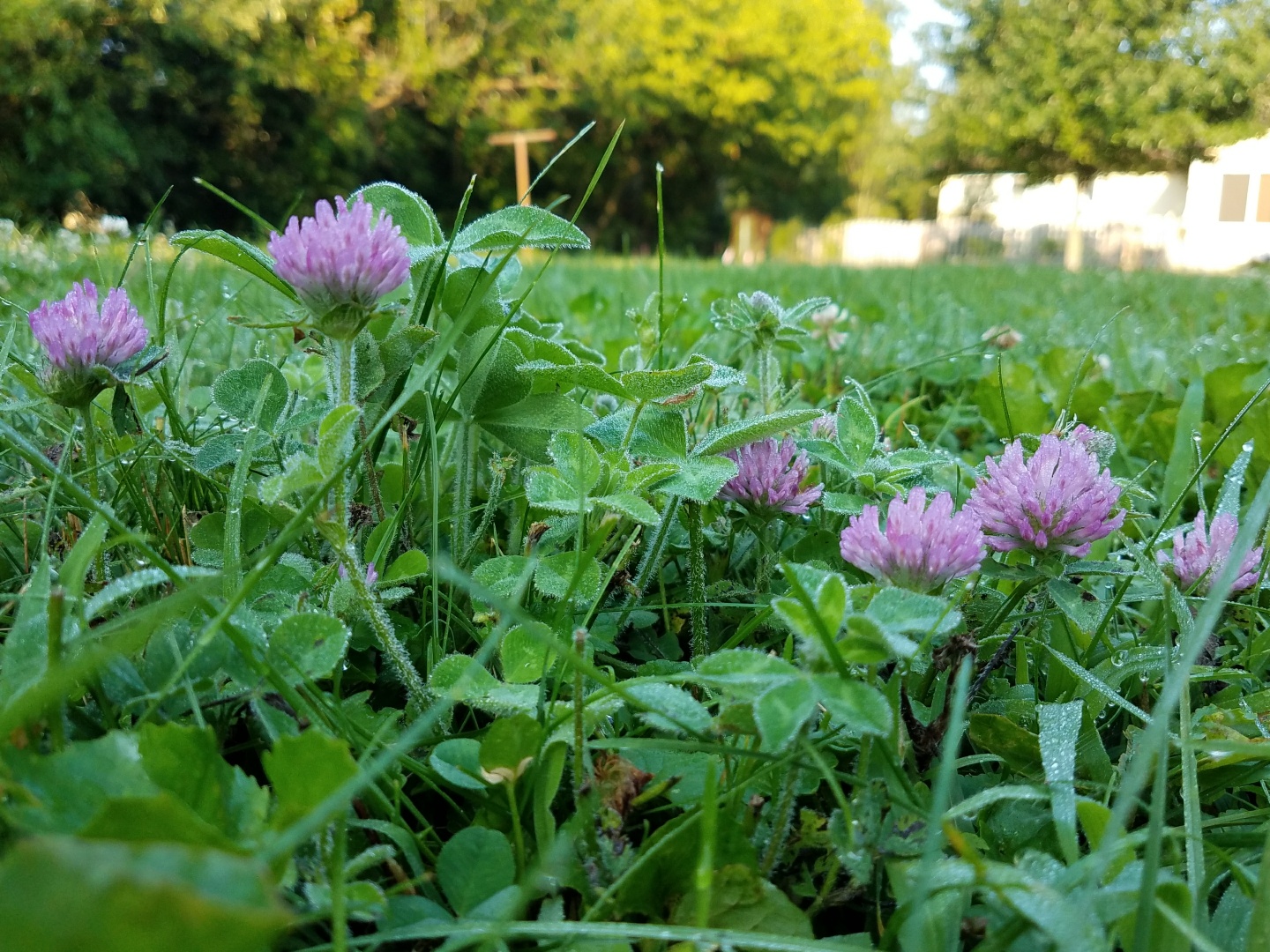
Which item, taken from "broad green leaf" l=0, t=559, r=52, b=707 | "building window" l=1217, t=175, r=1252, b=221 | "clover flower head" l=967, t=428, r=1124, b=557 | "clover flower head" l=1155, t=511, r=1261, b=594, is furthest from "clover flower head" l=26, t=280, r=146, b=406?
"building window" l=1217, t=175, r=1252, b=221

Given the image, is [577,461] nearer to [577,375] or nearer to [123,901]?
[577,375]

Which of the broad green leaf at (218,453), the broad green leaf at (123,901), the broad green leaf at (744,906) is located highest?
the broad green leaf at (218,453)

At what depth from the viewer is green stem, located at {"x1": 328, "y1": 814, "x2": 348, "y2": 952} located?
0.31 meters

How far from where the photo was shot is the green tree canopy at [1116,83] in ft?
61.0

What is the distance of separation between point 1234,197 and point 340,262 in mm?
24086

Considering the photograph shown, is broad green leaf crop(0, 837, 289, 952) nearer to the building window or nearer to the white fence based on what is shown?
the white fence

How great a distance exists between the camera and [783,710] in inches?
15.3

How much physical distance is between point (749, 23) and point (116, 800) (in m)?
20.7

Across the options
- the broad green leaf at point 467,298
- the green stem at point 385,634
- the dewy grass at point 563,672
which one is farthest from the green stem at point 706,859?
the broad green leaf at point 467,298

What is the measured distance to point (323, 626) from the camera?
1.45 ft

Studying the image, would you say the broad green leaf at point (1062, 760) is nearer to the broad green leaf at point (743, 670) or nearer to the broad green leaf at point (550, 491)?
the broad green leaf at point (743, 670)

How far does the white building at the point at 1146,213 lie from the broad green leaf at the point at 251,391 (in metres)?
17.9

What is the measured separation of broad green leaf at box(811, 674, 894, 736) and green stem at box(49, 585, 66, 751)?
0.34 m

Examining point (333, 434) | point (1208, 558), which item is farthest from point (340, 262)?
point (1208, 558)
